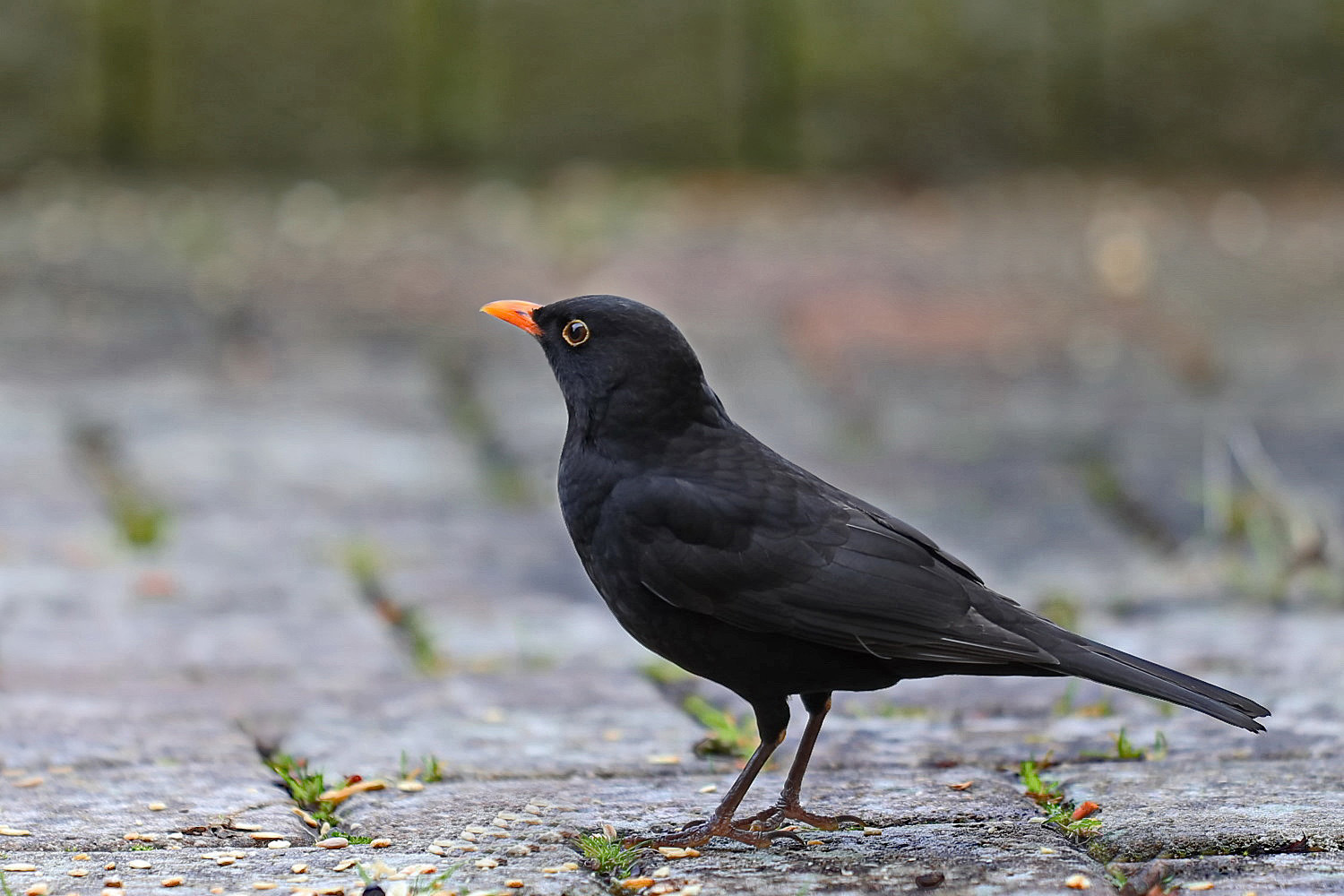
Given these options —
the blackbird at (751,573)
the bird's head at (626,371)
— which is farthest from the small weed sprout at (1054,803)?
the bird's head at (626,371)

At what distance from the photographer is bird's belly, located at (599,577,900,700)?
319 cm

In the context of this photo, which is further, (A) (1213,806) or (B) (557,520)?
(B) (557,520)

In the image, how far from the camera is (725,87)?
9.85m

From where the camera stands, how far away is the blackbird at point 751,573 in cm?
312

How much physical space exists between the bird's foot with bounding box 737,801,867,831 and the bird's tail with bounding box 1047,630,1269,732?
19.4 inches

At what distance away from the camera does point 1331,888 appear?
2.76 meters

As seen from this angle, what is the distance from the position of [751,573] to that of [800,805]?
0.48 meters

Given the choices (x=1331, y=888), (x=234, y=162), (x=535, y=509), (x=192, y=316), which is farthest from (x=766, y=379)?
(x=1331, y=888)

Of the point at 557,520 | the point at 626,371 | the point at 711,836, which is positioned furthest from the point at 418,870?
the point at 557,520

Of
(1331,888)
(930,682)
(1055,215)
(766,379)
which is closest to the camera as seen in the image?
(1331,888)

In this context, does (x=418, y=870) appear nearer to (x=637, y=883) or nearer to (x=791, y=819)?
(x=637, y=883)

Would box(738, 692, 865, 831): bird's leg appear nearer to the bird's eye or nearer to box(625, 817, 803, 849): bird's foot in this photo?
box(625, 817, 803, 849): bird's foot

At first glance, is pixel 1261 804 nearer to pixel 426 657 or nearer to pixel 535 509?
pixel 426 657

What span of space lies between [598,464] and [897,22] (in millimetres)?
6999
